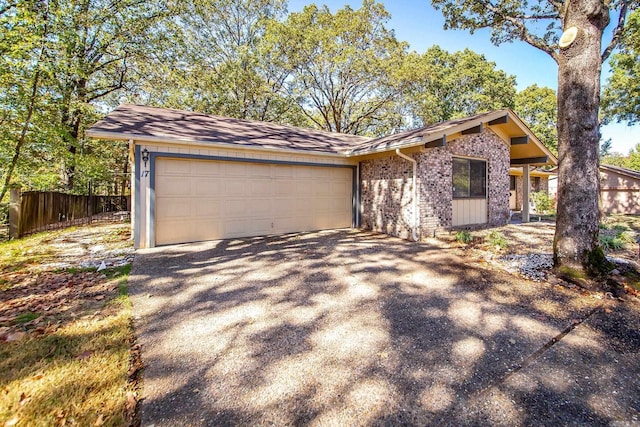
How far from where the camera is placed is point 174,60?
15.3m

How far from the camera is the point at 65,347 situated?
2.65 meters

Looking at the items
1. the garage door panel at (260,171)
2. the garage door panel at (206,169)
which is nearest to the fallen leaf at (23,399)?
the garage door panel at (206,169)

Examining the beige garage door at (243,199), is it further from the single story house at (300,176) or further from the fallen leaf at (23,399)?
the fallen leaf at (23,399)

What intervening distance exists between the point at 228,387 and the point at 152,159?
20.1ft

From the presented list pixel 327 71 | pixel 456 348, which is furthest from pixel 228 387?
pixel 327 71

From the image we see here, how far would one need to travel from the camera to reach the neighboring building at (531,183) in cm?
1705

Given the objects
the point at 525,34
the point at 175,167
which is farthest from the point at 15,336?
the point at 525,34

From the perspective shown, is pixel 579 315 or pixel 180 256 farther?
pixel 180 256

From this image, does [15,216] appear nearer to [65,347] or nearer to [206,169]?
[206,169]

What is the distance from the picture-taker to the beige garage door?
714 centimetres

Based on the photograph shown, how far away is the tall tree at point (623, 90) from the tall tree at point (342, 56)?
10.7m

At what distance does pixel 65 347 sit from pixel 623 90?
76.8 feet

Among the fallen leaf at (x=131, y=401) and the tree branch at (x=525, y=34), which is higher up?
the tree branch at (x=525, y=34)

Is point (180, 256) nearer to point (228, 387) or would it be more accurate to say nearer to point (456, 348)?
point (228, 387)
